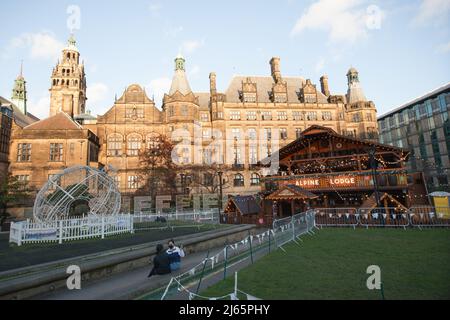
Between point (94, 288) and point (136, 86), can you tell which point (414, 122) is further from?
point (94, 288)

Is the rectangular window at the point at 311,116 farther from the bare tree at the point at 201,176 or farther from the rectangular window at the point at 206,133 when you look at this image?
the bare tree at the point at 201,176

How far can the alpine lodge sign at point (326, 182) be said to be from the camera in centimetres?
2355

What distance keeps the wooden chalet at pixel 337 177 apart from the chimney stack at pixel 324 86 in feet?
91.0

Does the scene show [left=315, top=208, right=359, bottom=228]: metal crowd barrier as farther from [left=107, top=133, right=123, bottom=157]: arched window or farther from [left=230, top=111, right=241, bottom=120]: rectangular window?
[left=107, top=133, right=123, bottom=157]: arched window

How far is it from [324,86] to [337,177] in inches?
1427

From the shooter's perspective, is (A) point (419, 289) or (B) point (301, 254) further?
(B) point (301, 254)

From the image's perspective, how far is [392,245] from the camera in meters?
11.6

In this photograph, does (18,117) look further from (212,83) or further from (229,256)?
(229,256)

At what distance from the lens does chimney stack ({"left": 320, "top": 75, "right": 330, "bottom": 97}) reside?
53.1 metres

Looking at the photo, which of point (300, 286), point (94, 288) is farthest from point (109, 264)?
point (300, 286)

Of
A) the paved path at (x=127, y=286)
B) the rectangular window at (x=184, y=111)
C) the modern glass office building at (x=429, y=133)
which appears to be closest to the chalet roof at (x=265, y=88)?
the rectangular window at (x=184, y=111)

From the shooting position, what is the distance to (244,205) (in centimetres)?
2531
